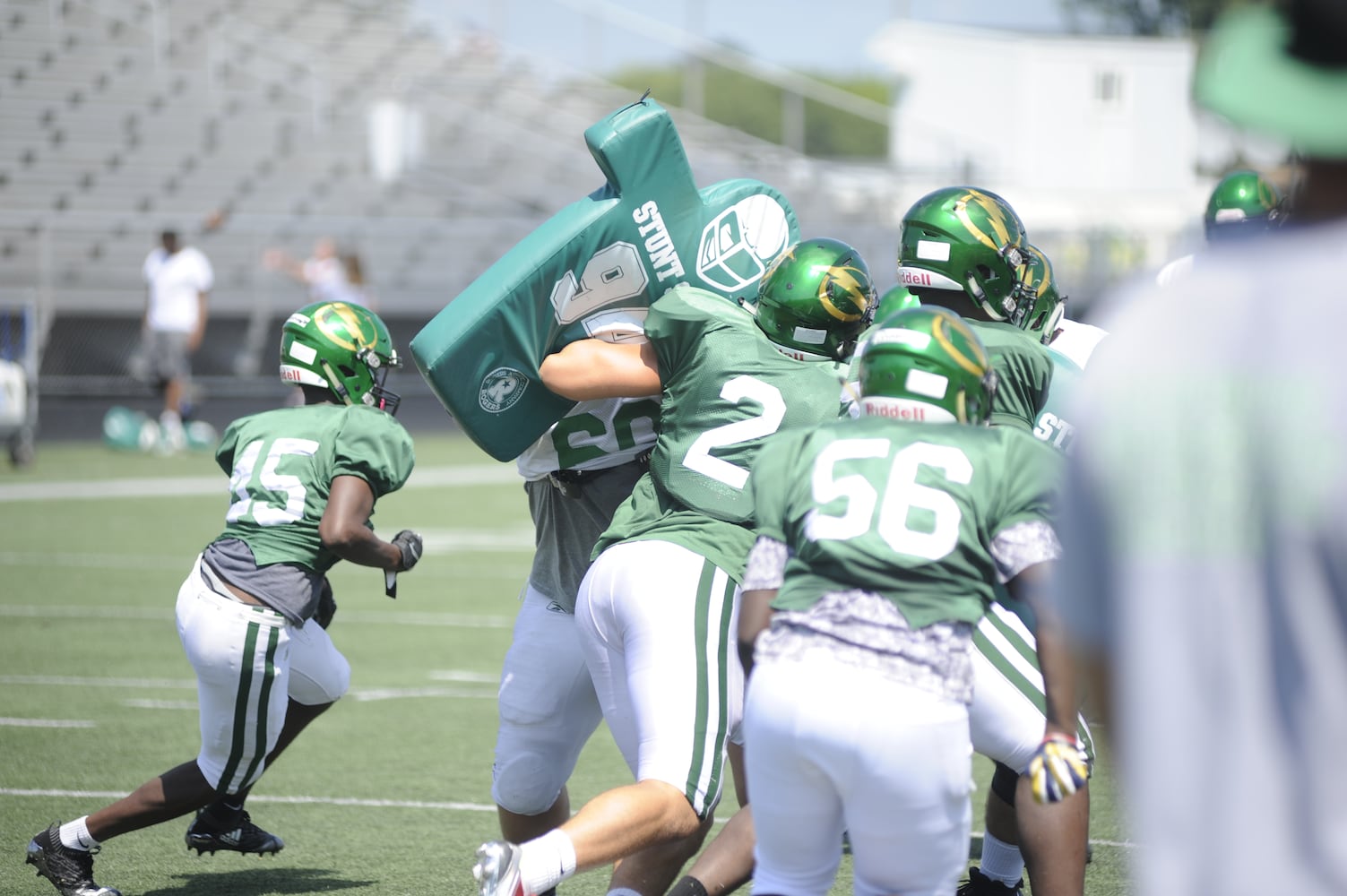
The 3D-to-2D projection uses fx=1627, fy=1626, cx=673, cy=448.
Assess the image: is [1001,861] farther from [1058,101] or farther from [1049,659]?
[1058,101]

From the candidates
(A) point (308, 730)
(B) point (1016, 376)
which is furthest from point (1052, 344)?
(A) point (308, 730)

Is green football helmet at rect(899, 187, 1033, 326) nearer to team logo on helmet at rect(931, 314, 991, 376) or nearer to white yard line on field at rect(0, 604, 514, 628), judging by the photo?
team logo on helmet at rect(931, 314, 991, 376)

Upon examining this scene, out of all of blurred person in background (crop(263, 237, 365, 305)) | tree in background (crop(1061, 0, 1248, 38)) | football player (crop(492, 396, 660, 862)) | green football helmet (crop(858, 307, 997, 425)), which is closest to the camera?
green football helmet (crop(858, 307, 997, 425))

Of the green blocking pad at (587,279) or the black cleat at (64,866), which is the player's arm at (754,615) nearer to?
the green blocking pad at (587,279)

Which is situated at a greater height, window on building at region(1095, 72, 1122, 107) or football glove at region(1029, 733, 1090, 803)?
football glove at region(1029, 733, 1090, 803)

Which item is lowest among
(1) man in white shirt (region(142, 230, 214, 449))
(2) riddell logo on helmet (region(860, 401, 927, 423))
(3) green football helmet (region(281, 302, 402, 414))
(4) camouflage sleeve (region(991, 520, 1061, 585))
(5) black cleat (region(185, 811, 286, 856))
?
(1) man in white shirt (region(142, 230, 214, 449))

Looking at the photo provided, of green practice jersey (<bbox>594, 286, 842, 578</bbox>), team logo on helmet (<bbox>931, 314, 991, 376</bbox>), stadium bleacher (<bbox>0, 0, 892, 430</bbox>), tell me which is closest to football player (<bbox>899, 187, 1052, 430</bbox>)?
green practice jersey (<bbox>594, 286, 842, 578</bbox>)

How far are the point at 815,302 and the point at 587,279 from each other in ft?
2.41

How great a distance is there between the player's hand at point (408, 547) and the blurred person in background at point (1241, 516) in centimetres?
334

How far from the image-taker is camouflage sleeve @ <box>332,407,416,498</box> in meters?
4.67

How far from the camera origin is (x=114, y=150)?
74.3ft

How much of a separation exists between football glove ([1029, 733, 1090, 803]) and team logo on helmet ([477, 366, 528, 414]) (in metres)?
1.99

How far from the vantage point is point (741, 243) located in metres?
4.50

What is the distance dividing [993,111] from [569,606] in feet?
155
